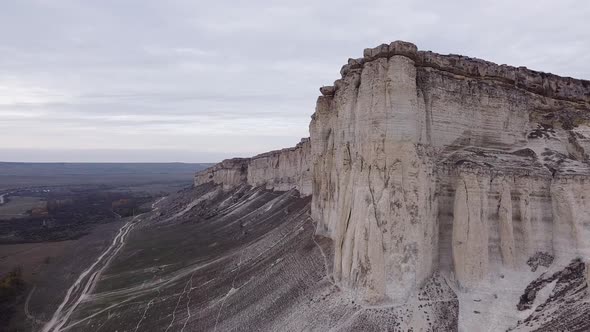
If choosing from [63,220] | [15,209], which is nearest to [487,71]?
[63,220]

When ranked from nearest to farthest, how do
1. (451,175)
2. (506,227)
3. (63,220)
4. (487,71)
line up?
(506,227)
(451,175)
(487,71)
(63,220)

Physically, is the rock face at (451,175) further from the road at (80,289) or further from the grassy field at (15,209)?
the grassy field at (15,209)

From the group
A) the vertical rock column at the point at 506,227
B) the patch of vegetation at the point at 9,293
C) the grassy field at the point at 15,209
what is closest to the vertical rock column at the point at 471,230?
the vertical rock column at the point at 506,227

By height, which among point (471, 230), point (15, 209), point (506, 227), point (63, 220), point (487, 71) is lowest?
→ point (63, 220)

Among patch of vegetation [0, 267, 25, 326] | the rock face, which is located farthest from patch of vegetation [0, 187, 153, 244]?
the rock face

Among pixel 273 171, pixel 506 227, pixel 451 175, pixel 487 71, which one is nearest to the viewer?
pixel 506 227

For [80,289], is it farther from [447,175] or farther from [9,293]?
[447,175]
